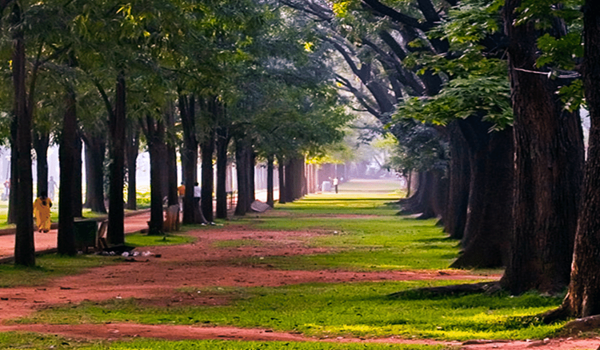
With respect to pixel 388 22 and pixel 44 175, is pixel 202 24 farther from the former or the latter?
pixel 44 175

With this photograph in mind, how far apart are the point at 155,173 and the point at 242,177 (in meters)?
20.0

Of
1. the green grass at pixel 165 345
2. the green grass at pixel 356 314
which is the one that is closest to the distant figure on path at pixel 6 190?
the green grass at pixel 356 314

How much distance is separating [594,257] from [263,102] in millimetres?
38408

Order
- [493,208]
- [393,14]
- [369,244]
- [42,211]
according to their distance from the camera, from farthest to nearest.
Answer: [42,211] < [369,244] < [393,14] < [493,208]

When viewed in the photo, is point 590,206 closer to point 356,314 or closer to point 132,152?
point 356,314

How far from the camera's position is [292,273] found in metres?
25.3

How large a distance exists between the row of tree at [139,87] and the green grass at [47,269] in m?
0.50

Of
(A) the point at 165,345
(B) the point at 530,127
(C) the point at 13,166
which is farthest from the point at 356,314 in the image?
(C) the point at 13,166

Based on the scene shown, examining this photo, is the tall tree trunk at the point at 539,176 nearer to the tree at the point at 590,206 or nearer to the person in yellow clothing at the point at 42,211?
the tree at the point at 590,206

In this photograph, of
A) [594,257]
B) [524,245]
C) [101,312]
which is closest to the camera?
[594,257]

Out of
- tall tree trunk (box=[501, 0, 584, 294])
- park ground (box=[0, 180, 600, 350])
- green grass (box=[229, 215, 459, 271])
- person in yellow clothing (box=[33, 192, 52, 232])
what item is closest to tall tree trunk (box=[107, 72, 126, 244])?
park ground (box=[0, 180, 600, 350])

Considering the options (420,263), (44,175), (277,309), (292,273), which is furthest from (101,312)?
(44,175)

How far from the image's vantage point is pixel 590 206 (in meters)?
13.8

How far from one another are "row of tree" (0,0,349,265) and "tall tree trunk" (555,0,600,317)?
449 inches
